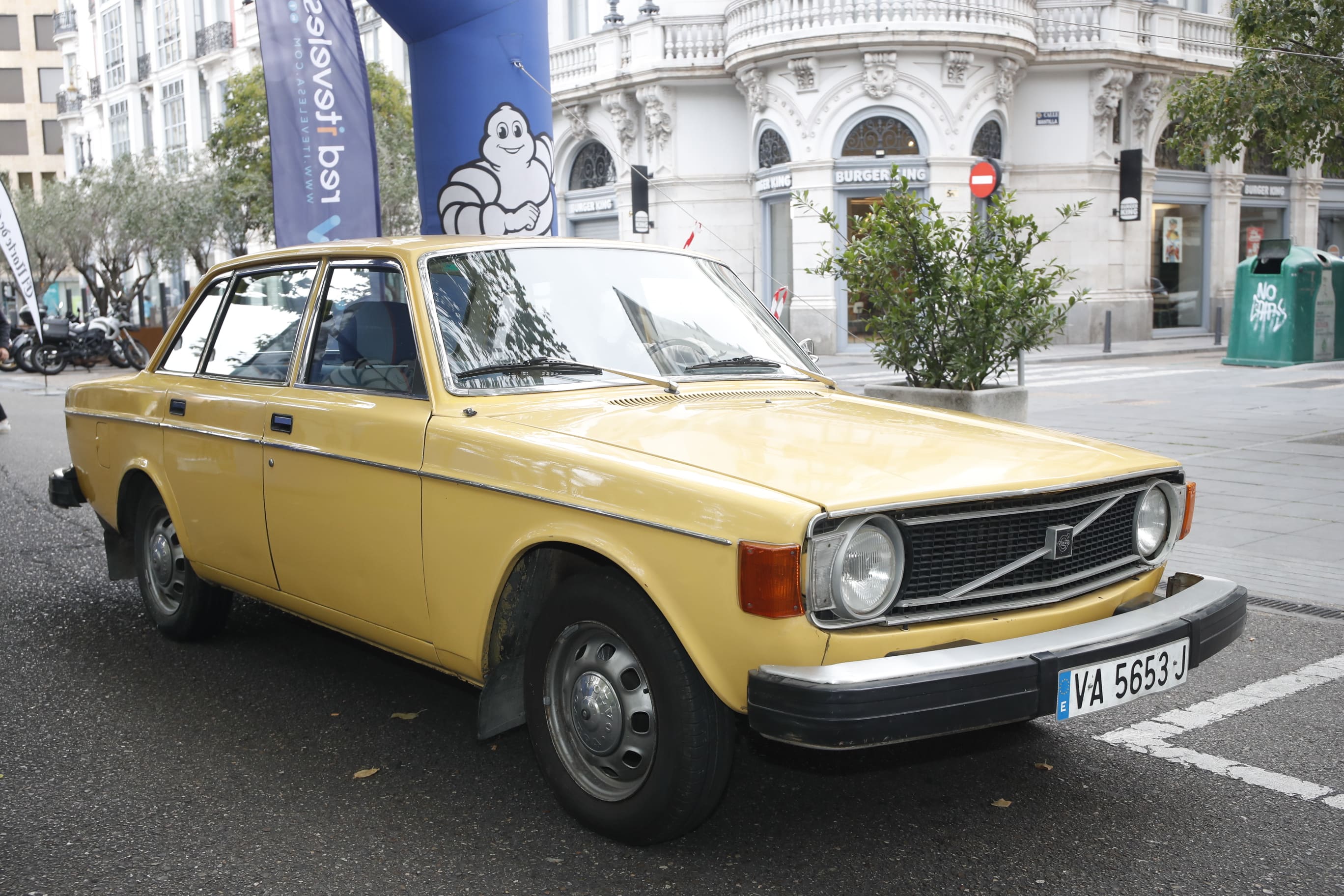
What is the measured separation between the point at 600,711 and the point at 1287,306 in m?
19.1

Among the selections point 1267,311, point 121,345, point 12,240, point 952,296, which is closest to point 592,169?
point 121,345

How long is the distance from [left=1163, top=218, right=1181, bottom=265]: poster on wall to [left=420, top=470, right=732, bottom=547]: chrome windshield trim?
30320 mm

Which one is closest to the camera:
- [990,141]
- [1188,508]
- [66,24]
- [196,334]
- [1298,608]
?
[1188,508]

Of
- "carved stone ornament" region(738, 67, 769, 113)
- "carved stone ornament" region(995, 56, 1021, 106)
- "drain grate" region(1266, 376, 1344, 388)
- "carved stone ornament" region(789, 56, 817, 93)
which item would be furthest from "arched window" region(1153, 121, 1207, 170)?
"drain grate" region(1266, 376, 1344, 388)

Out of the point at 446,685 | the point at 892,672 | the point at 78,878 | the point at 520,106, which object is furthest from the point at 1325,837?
the point at 520,106

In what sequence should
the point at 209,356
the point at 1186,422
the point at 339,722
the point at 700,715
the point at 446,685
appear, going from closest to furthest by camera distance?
the point at 700,715, the point at 339,722, the point at 446,685, the point at 209,356, the point at 1186,422

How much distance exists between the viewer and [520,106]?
8672 millimetres

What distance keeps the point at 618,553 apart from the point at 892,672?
738mm

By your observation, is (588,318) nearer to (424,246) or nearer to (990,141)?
(424,246)

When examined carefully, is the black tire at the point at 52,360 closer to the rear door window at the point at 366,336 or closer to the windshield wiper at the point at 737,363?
the rear door window at the point at 366,336

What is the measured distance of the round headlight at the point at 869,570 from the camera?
2.95 metres

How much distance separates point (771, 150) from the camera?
27.8 m

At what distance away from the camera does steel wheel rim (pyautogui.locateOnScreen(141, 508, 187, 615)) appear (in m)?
5.26

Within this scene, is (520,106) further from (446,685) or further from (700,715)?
(700,715)
